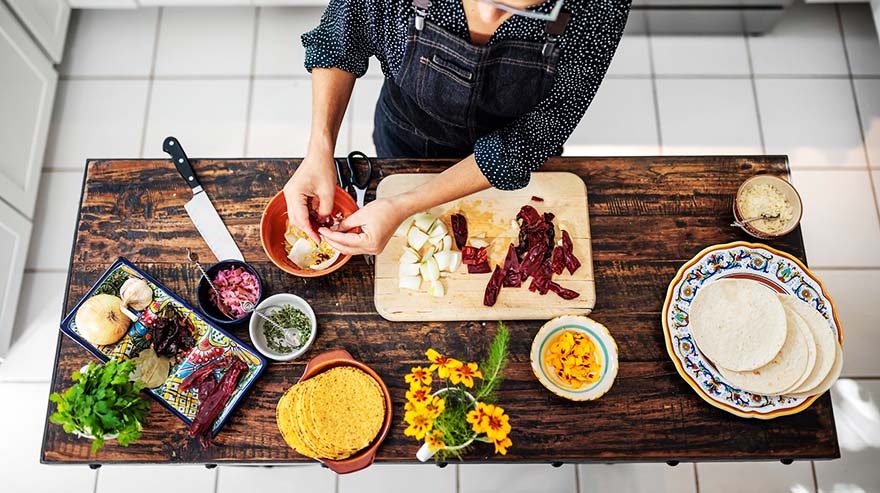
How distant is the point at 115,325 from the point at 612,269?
4.06 feet

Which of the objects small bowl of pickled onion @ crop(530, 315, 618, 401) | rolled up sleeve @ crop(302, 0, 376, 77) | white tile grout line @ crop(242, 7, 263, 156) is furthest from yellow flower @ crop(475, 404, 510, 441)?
white tile grout line @ crop(242, 7, 263, 156)

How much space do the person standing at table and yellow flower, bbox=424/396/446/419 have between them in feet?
1.30

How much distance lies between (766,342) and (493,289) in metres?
0.65

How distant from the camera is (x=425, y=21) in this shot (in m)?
1.13

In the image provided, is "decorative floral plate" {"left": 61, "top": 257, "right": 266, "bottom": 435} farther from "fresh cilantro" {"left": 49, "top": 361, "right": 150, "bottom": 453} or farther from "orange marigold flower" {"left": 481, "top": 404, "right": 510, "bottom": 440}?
"orange marigold flower" {"left": 481, "top": 404, "right": 510, "bottom": 440}

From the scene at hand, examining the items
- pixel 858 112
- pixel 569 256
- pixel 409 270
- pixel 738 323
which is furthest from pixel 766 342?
pixel 858 112

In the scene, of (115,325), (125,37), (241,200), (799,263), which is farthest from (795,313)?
(125,37)

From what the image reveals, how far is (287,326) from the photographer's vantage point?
1451 millimetres

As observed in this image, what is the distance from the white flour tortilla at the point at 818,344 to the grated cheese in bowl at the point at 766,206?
0.22 meters

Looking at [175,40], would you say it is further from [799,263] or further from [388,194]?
[799,263]

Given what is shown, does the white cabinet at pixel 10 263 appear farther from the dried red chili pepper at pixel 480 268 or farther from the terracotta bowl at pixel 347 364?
the dried red chili pepper at pixel 480 268

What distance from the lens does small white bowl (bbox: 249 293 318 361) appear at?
140cm

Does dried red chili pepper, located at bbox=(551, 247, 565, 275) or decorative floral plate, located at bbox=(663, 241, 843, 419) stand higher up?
dried red chili pepper, located at bbox=(551, 247, 565, 275)

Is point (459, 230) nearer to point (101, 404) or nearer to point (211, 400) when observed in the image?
point (211, 400)
